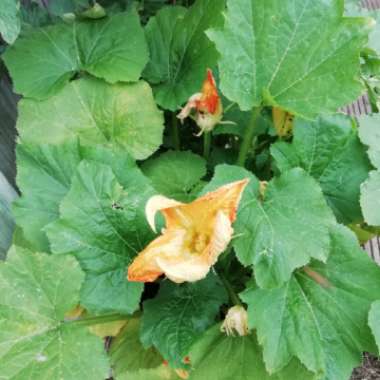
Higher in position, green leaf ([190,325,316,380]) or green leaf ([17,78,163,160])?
green leaf ([17,78,163,160])

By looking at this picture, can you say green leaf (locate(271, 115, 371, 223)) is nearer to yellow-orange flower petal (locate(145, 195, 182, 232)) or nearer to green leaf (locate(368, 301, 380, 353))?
green leaf (locate(368, 301, 380, 353))

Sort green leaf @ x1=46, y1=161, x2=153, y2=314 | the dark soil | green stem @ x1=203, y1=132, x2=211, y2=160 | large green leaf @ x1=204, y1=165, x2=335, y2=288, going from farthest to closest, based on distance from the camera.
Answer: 1. the dark soil
2. green stem @ x1=203, y1=132, x2=211, y2=160
3. green leaf @ x1=46, y1=161, x2=153, y2=314
4. large green leaf @ x1=204, y1=165, x2=335, y2=288

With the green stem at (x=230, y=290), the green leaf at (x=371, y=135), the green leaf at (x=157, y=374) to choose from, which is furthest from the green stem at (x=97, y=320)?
the green leaf at (x=371, y=135)

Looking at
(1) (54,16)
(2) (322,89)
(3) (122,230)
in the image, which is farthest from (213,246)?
(1) (54,16)

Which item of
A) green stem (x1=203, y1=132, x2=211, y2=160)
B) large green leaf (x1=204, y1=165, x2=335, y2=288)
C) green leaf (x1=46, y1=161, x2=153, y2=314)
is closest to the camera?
large green leaf (x1=204, y1=165, x2=335, y2=288)

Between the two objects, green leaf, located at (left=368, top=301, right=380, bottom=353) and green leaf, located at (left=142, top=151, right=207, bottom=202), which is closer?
green leaf, located at (left=368, top=301, right=380, bottom=353)

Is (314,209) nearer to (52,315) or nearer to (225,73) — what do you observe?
(225,73)

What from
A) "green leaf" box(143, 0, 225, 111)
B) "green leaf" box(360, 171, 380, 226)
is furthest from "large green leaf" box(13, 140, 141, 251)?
"green leaf" box(360, 171, 380, 226)

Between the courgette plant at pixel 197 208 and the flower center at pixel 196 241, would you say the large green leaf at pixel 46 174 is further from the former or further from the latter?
the flower center at pixel 196 241
